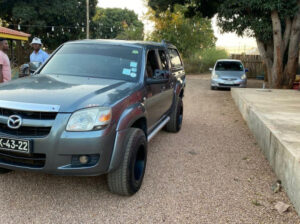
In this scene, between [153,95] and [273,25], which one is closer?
[153,95]

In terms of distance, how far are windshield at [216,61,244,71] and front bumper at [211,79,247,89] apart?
81cm

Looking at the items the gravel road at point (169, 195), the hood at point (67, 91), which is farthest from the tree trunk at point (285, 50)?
the hood at point (67, 91)

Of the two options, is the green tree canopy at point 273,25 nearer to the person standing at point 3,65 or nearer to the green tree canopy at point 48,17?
the person standing at point 3,65

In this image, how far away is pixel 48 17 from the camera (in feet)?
95.9

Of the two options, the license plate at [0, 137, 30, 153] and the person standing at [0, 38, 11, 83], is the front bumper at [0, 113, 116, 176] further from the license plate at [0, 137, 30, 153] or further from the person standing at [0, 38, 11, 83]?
the person standing at [0, 38, 11, 83]

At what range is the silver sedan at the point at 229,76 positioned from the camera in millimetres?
14556

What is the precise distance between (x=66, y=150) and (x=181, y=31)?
94.1 ft

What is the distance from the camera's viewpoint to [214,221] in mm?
3086

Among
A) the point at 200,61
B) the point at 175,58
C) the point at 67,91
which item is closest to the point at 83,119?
the point at 67,91

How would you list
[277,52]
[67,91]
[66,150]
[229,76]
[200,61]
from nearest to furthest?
[66,150] → [67,91] → [277,52] → [229,76] → [200,61]

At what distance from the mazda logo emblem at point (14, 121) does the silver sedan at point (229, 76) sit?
12.9 m

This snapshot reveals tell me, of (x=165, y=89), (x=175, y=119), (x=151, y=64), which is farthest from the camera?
(x=175, y=119)

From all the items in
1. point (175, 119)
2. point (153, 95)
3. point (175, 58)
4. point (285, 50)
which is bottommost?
point (175, 119)

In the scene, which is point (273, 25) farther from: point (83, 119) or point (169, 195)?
point (83, 119)
